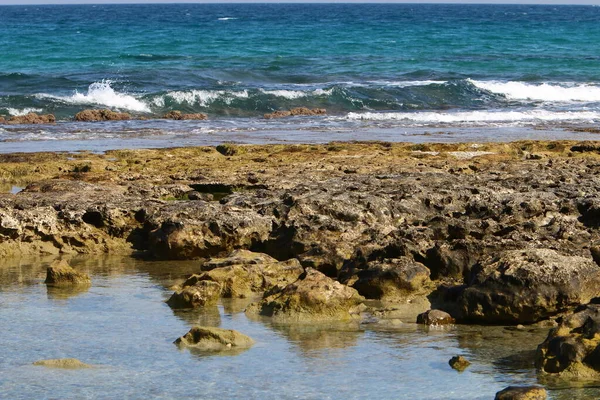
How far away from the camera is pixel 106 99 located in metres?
29.4

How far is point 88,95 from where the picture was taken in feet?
98.5

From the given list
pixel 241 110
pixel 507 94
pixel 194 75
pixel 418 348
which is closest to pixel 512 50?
pixel 507 94

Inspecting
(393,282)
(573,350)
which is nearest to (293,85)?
(393,282)

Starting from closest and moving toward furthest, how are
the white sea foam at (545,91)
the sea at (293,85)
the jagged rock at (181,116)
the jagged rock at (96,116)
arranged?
the sea at (293,85)
the jagged rock at (96,116)
the jagged rock at (181,116)
the white sea foam at (545,91)

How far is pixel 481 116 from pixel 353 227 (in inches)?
664

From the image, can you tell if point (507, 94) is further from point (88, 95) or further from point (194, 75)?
point (88, 95)

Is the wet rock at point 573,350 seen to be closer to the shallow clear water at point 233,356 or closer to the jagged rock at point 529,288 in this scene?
the shallow clear water at point 233,356

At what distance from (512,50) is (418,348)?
4371 cm

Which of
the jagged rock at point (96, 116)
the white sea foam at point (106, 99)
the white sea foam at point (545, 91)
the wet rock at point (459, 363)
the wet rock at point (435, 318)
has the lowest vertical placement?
the white sea foam at point (545, 91)

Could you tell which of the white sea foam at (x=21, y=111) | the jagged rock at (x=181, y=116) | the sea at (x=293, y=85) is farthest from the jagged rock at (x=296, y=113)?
the white sea foam at (x=21, y=111)

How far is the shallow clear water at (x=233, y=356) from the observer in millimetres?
6480

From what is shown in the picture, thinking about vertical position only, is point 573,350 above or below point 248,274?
above

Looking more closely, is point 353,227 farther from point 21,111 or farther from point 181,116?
point 21,111

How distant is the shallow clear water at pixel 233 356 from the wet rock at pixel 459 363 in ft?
0.18
